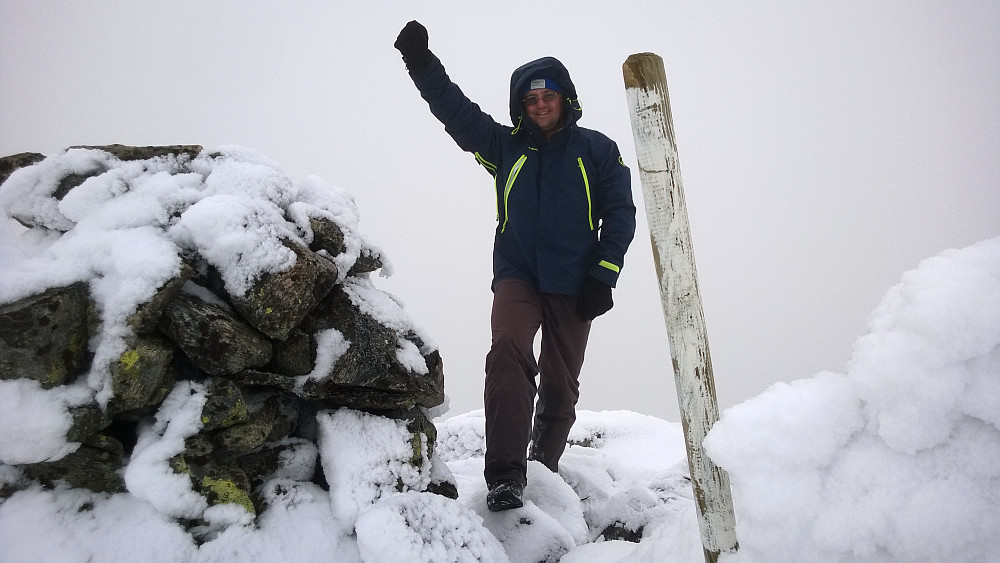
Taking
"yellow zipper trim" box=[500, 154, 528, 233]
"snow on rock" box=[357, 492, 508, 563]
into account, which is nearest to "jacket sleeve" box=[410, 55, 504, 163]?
"yellow zipper trim" box=[500, 154, 528, 233]

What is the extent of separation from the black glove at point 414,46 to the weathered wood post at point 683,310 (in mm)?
2108

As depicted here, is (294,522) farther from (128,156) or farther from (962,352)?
(962,352)

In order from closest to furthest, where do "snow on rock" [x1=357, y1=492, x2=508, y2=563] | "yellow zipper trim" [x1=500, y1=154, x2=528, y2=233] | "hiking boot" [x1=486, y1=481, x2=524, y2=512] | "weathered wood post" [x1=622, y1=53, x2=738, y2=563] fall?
"weathered wood post" [x1=622, y1=53, x2=738, y2=563], "snow on rock" [x1=357, y1=492, x2=508, y2=563], "hiking boot" [x1=486, y1=481, x2=524, y2=512], "yellow zipper trim" [x1=500, y1=154, x2=528, y2=233]

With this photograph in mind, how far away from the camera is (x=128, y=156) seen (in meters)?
3.47

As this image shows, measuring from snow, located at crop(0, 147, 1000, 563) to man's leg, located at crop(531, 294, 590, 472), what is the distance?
36 cm

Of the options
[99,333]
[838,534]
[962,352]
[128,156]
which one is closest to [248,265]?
[99,333]

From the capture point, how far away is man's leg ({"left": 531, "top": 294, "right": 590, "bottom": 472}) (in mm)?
4191

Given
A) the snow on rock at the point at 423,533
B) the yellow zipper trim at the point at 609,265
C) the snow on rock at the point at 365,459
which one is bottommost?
the snow on rock at the point at 423,533

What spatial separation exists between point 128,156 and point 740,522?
407 cm

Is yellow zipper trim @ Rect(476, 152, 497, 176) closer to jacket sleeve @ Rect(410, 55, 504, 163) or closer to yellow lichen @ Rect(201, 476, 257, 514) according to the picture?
jacket sleeve @ Rect(410, 55, 504, 163)

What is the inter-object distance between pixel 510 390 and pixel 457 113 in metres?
2.17

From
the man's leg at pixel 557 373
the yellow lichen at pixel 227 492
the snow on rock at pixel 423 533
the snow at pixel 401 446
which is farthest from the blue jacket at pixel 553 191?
the yellow lichen at pixel 227 492

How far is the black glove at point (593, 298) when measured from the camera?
13.0 ft

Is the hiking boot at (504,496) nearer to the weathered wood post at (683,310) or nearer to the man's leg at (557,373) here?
the man's leg at (557,373)
